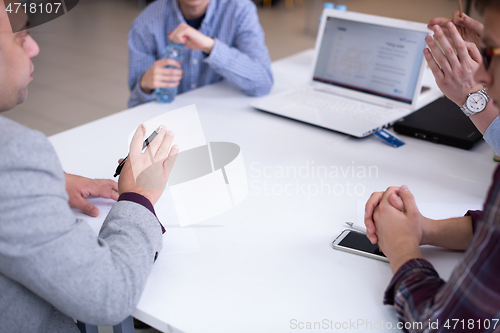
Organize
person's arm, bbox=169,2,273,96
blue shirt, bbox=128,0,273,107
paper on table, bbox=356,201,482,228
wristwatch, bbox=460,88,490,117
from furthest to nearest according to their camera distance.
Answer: blue shirt, bbox=128,0,273,107, person's arm, bbox=169,2,273,96, wristwatch, bbox=460,88,490,117, paper on table, bbox=356,201,482,228

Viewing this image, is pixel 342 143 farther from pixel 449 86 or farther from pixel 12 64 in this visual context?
pixel 12 64

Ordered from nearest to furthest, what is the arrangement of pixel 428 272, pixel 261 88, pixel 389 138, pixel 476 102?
pixel 428 272
pixel 476 102
pixel 389 138
pixel 261 88

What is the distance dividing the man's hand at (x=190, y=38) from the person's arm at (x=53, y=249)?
105 centimetres

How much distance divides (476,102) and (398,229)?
0.49m

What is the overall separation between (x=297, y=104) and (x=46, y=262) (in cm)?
114

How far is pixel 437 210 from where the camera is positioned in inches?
40.6

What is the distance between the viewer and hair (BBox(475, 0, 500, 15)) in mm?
613

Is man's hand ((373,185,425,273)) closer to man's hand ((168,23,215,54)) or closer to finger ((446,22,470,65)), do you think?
finger ((446,22,470,65))

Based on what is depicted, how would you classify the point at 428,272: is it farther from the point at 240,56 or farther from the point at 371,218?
the point at 240,56

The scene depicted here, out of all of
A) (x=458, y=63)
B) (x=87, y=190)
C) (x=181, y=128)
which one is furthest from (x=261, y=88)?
(x=87, y=190)

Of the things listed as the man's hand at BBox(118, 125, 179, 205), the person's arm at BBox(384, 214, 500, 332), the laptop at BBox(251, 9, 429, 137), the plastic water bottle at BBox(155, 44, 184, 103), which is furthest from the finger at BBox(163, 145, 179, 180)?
the plastic water bottle at BBox(155, 44, 184, 103)

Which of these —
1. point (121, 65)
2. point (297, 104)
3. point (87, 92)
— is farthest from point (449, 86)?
point (121, 65)

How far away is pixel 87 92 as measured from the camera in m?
3.81

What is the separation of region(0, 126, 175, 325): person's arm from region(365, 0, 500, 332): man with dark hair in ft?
1.38
